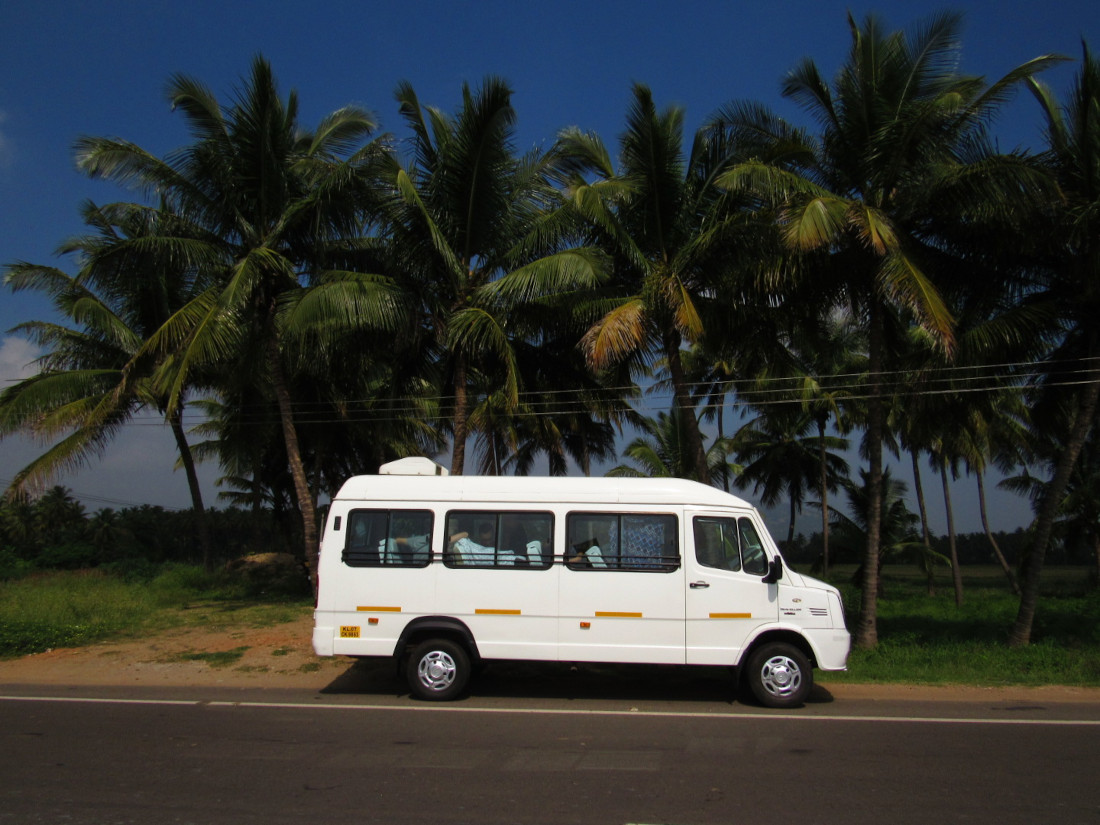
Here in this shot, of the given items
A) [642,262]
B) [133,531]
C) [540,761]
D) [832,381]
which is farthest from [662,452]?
[133,531]

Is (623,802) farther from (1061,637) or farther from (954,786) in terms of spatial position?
(1061,637)

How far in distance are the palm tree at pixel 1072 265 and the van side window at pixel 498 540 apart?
8.54 m

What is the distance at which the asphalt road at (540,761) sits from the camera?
18.3 ft

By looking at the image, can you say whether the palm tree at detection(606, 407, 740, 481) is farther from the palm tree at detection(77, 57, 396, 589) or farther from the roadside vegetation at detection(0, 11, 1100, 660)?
the palm tree at detection(77, 57, 396, 589)

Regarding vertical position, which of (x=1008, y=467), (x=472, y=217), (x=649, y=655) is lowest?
(x=649, y=655)

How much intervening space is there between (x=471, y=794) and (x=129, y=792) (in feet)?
8.45

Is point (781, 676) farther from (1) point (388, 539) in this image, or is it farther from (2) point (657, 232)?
(2) point (657, 232)

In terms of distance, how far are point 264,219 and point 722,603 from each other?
1224 centimetres

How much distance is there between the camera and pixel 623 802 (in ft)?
18.9

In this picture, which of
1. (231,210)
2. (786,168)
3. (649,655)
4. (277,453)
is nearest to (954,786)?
(649,655)

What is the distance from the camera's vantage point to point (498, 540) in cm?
934

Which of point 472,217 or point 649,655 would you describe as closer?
point 649,655

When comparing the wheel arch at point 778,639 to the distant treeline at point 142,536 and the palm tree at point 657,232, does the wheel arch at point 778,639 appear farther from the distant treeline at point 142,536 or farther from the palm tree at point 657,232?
the distant treeline at point 142,536

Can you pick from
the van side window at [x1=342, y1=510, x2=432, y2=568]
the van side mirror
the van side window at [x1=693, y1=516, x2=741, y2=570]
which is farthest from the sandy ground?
the van side window at [x1=693, y1=516, x2=741, y2=570]
